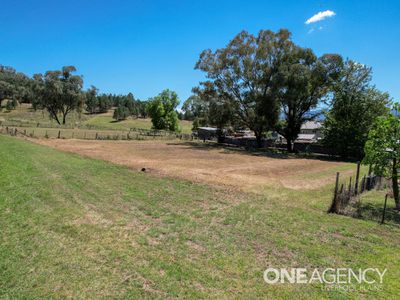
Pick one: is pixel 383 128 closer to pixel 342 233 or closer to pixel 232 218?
pixel 342 233

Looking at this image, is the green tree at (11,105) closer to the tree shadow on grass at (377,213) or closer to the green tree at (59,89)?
the green tree at (59,89)

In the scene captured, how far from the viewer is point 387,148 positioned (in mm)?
8656

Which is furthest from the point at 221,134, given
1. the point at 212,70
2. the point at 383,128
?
the point at 383,128

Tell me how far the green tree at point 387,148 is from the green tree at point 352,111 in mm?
20524

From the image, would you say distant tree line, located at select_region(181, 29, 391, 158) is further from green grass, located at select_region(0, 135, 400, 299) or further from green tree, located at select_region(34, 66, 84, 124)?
green tree, located at select_region(34, 66, 84, 124)

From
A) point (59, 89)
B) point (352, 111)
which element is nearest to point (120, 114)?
point (59, 89)

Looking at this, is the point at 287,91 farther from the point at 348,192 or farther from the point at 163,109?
the point at 163,109

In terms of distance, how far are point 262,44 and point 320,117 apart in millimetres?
12816

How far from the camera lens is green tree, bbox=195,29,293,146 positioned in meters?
31.7

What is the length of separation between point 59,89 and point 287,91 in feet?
138

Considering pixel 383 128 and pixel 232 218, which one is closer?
pixel 232 218

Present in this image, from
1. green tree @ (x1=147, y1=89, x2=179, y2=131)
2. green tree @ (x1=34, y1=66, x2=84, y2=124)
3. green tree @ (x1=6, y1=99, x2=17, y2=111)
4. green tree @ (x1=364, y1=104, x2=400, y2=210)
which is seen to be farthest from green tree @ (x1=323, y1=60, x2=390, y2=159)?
green tree @ (x1=6, y1=99, x2=17, y2=111)

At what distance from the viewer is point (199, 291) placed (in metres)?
3.60

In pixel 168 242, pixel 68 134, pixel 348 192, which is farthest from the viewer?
pixel 68 134
